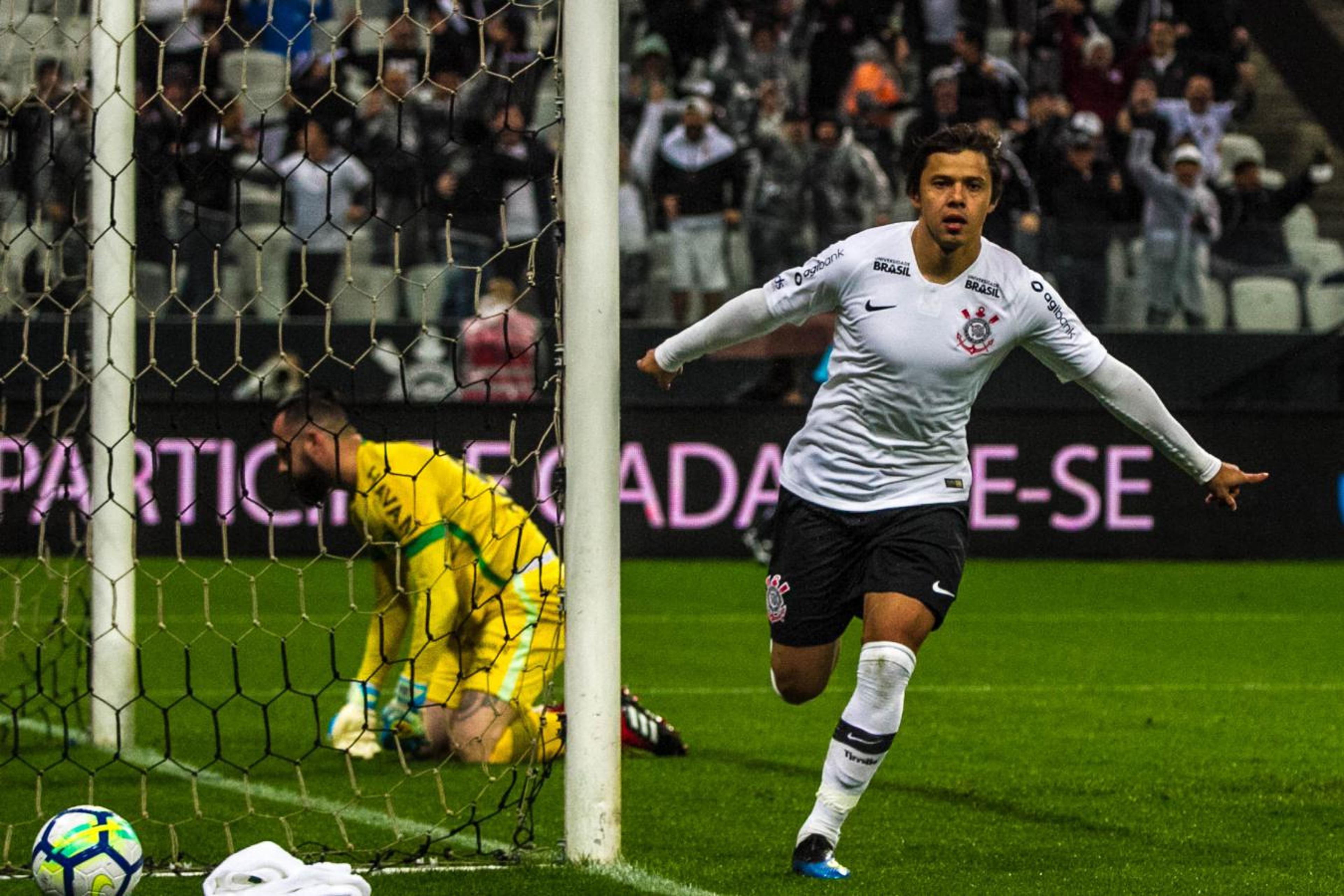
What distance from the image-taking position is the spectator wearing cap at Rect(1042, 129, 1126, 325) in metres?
15.0

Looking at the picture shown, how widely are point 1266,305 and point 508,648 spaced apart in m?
9.91

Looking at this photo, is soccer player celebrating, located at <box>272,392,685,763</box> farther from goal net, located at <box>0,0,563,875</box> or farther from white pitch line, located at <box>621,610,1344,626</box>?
white pitch line, located at <box>621,610,1344,626</box>

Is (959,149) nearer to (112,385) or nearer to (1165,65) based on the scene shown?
(112,385)

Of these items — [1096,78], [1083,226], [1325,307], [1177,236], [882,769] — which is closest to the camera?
[882,769]

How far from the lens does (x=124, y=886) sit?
445 cm

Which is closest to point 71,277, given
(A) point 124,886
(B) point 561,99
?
(B) point 561,99

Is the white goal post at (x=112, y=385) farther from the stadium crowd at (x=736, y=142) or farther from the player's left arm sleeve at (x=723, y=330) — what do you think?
the stadium crowd at (x=736, y=142)

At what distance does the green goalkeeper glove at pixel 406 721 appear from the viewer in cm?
Answer: 718

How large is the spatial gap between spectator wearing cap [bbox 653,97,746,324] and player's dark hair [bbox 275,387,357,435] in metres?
8.00

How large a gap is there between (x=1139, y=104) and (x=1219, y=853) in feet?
42.1

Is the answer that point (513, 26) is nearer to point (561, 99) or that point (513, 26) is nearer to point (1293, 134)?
point (1293, 134)

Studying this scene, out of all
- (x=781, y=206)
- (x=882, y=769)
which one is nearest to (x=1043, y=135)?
(x=781, y=206)

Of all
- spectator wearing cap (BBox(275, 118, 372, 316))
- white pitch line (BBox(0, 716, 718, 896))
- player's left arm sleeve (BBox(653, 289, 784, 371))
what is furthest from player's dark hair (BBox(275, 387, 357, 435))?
spectator wearing cap (BBox(275, 118, 372, 316))

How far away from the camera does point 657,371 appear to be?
206 inches
